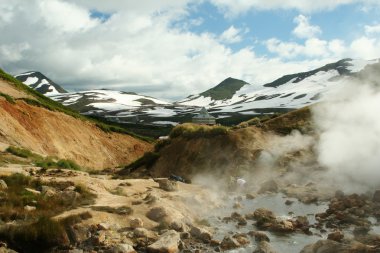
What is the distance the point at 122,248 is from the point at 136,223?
6.89ft

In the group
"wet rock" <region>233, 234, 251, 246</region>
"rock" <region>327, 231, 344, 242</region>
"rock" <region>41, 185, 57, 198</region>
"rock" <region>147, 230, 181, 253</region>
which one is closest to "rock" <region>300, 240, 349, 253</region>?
"rock" <region>327, 231, 344, 242</region>

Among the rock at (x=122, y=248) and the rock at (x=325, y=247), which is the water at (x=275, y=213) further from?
the rock at (x=122, y=248)

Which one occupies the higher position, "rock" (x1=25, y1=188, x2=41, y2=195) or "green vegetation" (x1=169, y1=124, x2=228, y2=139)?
"green vegetation" (x1=169, y1=124, x2=228, y2=139)

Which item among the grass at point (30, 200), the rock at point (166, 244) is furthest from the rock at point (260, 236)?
the grass at point (30, 200)

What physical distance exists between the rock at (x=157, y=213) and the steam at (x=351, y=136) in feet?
30.6

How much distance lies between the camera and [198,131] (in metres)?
33.1

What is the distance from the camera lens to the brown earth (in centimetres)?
3828

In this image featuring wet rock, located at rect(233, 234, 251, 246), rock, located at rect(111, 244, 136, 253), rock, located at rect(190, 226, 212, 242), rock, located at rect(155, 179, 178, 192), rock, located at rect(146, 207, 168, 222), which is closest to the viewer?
rock, located at rect(111, 244, 136, 253)

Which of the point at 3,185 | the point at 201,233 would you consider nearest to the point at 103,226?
the point at 201,233

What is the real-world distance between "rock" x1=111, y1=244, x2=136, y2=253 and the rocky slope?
2610 cm

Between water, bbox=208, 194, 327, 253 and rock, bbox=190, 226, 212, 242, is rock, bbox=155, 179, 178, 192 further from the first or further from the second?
rock, bbox=190, 226, 212, 242

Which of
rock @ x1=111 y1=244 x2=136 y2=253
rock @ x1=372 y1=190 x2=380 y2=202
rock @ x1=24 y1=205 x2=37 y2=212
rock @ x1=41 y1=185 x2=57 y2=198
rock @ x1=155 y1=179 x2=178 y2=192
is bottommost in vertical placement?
rock @ x1=372 y1=190 x2=380 y2=202

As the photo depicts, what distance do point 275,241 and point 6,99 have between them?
37.0 m

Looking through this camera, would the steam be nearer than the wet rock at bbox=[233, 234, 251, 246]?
No
